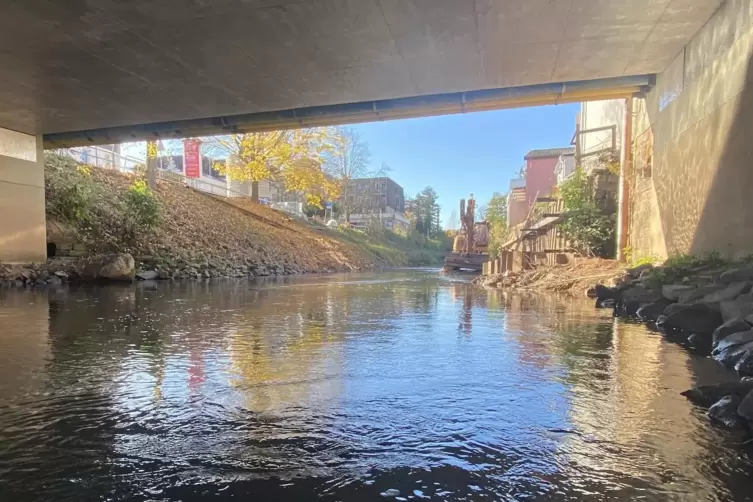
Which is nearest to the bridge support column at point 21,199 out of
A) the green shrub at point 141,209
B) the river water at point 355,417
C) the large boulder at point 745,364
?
the green shrub at point 141,209

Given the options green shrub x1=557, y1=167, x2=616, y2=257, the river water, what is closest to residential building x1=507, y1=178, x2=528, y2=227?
green shrub x1=557, y1=167, x2=616, y2=257

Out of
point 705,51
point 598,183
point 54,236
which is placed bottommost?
point 54,236

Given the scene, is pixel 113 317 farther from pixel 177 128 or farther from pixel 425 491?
pixel 177 128

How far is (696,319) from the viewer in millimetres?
5473

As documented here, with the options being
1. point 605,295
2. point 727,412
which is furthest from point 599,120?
point 727,412

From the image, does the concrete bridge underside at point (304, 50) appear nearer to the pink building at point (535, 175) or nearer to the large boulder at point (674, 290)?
the large boulder at point (674, 290)

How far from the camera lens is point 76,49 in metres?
7.77

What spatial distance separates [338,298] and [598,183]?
27.3 feet

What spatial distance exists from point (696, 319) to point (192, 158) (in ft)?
84.8

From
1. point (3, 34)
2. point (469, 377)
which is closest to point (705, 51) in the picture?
point (469, 377)

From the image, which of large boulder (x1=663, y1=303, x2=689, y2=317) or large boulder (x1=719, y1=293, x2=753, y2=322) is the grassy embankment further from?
large boulder (x1=719, y1=293, x2=753, y2=322)

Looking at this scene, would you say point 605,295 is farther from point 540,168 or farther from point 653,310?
point 540,168

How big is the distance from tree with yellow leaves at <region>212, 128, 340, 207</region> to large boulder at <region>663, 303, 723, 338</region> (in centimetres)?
Result: 2306

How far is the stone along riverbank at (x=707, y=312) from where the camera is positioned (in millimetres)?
2986
